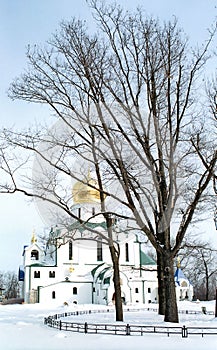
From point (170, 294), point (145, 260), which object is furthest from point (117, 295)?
point (145, 260)

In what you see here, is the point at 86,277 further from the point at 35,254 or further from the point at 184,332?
the point at 184,332

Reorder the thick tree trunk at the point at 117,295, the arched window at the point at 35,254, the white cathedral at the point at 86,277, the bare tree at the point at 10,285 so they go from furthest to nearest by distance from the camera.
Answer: the bare tree at the point at 10,285, the arched window at the point at 35,254, the white cathedral at the point at 86,277, the thick tree trunk at the point at 117,295

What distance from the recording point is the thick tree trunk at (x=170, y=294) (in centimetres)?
1462

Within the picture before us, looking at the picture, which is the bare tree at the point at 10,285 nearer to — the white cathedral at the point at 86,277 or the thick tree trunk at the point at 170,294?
the white cathedral at the point at 86,277

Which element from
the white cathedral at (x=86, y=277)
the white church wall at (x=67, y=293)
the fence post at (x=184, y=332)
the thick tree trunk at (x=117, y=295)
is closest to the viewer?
the fence post at (x=184, y=332)

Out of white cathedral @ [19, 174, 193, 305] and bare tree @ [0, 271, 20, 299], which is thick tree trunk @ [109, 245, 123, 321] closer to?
white cathedral @ [19, 174, 193, 305]

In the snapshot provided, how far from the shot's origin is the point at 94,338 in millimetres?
12094

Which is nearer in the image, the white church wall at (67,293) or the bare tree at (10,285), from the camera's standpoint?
the white church wall at (67,293)

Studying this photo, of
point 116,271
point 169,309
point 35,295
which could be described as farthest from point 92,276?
point 169,309

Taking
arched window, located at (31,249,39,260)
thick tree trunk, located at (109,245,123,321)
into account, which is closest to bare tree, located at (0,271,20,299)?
arched window, located at (31,249,39,260)

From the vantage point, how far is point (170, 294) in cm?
1465

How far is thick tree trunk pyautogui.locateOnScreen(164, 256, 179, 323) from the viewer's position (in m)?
14.6

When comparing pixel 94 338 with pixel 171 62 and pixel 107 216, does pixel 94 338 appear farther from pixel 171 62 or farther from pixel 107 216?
pixel 171 62

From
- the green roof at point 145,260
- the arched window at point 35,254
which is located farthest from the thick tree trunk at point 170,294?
the arched window at point 35,254
